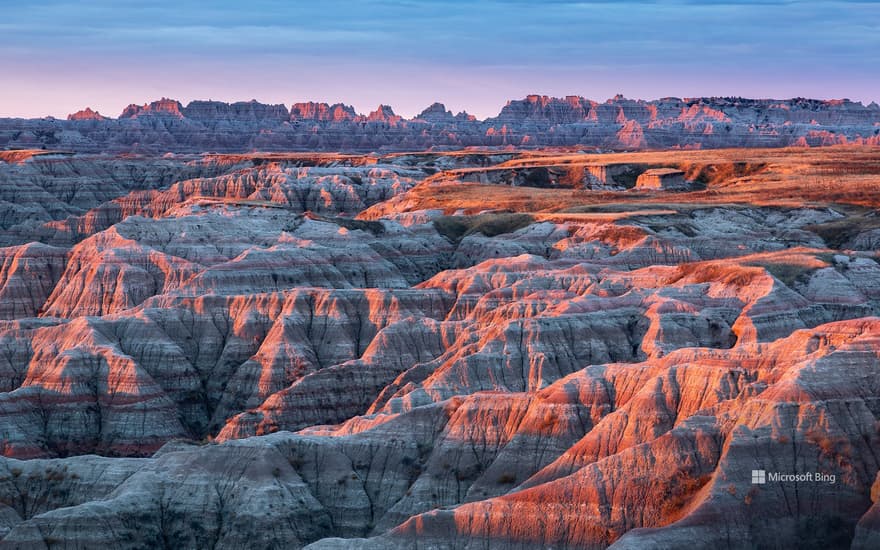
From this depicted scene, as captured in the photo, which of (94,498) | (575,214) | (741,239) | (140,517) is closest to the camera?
(140,517)

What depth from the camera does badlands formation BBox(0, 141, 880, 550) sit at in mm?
59438

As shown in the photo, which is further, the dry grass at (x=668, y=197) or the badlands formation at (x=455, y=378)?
the dry grass at (x=668, y=197)

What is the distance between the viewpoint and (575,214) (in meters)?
154

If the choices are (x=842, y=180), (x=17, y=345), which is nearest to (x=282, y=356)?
(x=17, y=345)

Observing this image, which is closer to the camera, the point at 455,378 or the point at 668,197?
the point at 455,378

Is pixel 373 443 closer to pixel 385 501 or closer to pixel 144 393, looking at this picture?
pixel 385 501

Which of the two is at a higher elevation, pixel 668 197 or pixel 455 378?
pixel 455 378

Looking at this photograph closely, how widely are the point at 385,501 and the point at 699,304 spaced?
36.5m

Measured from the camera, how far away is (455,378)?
88.7 metres

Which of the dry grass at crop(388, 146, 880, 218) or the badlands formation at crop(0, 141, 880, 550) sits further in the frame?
the dry grass at crop(388, 146, 880, 218)

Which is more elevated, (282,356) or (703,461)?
(703,461)

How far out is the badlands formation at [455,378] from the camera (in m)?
59.4

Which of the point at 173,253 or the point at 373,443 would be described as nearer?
the point at 373,443

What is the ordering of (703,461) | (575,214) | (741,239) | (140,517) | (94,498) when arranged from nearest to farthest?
1. (703,461)
2. (140,517)
3. (94,498)
4. (741,239)
5. (575,214)
